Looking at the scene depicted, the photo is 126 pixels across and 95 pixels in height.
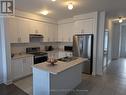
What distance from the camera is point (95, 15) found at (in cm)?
439

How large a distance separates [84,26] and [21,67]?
3215 mm

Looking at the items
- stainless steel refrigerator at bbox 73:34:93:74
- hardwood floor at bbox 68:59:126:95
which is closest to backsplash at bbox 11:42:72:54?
stainless steel refrigerator at bbox 73:34:93:74

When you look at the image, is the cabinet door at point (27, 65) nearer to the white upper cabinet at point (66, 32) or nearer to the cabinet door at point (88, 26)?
the white upper cabinet at point (66, 32)

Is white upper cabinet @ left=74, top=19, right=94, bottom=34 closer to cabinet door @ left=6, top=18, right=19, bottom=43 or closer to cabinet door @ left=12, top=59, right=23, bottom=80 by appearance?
cabinet door @ left=6, top=18, right=19, bottom=43

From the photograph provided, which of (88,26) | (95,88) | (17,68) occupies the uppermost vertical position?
(88,26)

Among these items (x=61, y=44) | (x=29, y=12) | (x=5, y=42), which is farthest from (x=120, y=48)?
(x=5, y=42)

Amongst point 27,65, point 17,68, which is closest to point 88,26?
point 27,65

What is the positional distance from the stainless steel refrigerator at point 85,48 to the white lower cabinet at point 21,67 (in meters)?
2.19

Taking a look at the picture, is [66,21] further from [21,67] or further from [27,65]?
[21,67]

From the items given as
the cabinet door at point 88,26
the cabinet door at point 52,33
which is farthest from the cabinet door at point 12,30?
the cabinet door at point 88,26

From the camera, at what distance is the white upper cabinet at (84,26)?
4582 mm

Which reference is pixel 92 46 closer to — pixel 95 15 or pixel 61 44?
pixel 95 15

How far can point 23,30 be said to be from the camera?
443 cm

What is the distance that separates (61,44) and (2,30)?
3778 mm
